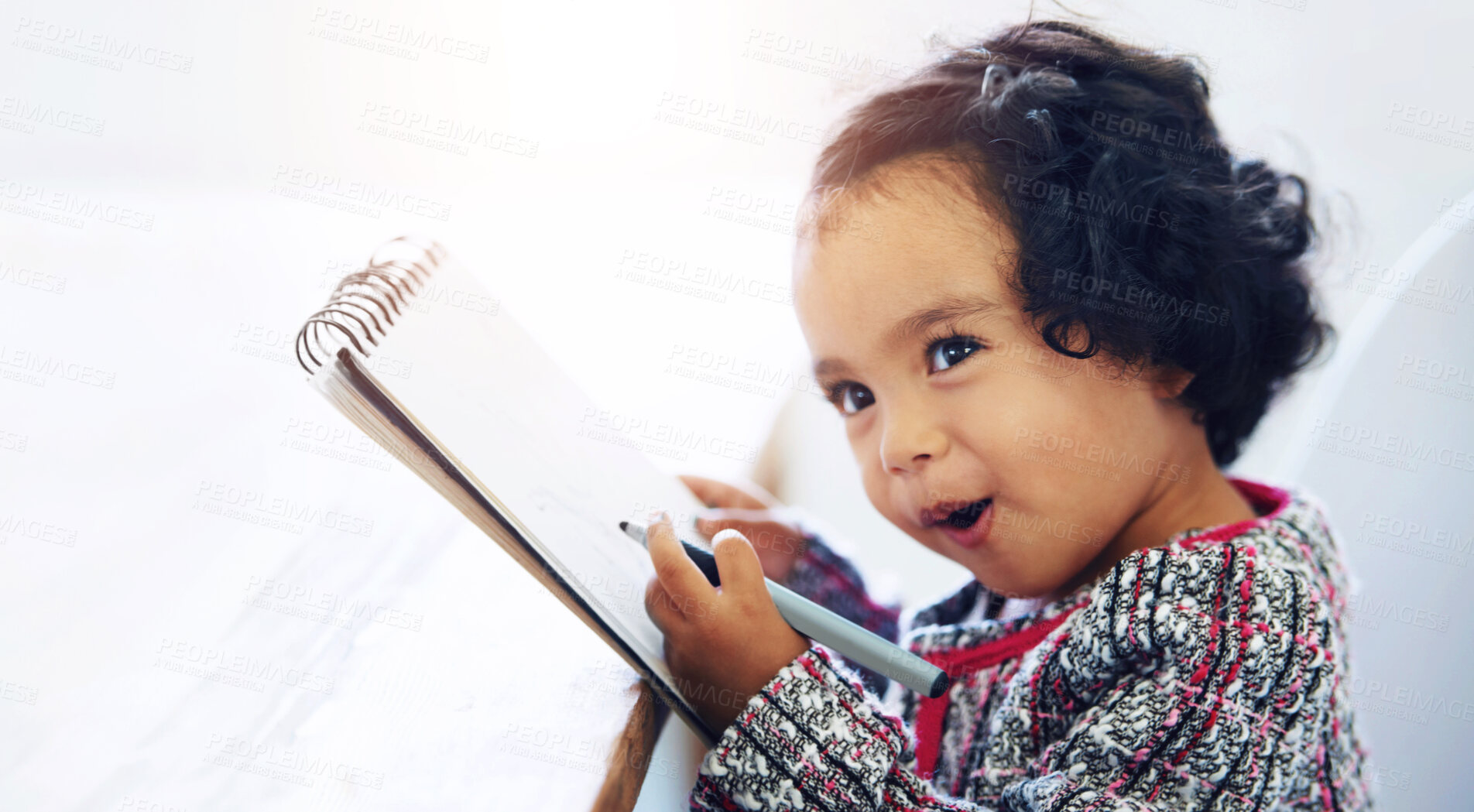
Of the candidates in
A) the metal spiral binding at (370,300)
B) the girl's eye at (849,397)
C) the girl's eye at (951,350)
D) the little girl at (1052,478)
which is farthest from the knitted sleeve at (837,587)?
the metal spiral binding at (370,300)

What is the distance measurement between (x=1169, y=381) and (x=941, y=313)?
0.21 meters

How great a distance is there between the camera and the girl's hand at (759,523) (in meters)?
0.88

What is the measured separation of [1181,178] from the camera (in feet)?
2.26

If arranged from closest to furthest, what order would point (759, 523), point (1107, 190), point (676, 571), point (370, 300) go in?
point (370, 300) < point (676, 571) < point (1107, 190) < point (759, 523)

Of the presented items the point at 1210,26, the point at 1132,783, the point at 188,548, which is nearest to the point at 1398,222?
the point at 1210,26

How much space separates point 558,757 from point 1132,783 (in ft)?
1.13

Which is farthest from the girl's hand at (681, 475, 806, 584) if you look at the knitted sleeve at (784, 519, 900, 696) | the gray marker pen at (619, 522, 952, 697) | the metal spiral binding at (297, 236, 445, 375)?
the metal spiral binding at (297, 236, 445, 375)

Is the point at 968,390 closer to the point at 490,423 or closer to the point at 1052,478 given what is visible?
the point at 1052,478

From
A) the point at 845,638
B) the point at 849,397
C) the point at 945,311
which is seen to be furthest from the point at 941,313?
the point at 845,638

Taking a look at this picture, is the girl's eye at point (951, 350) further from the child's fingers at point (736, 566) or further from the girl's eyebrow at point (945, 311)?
the child's fingers at point (736, 566)

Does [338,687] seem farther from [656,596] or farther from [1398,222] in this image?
[1398,222]

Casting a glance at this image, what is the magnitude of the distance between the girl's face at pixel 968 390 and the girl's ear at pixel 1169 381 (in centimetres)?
1

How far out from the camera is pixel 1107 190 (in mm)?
655

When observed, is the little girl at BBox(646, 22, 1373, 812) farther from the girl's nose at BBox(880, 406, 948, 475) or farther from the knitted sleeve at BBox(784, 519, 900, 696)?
the knitted sleeve at BBox(784, 519, 900, 696)
